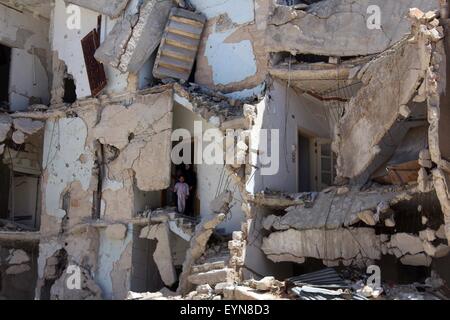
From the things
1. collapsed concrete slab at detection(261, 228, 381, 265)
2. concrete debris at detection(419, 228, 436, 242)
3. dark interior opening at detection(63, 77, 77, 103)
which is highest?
dark interior opening at detection(63, 77, 77, 103)

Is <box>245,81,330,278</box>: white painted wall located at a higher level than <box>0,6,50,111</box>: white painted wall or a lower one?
lower

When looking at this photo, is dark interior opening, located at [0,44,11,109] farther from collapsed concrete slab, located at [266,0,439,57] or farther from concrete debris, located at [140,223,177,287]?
collapsed concrete slab, located at [266,0,439,57]

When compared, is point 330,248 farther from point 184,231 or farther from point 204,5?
point 204,5

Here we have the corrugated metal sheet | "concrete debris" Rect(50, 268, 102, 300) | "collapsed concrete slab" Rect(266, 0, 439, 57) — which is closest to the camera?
"collapsed concrete slab" Rect(266, 0, 439, 57)

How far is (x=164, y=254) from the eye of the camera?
16.7 meters

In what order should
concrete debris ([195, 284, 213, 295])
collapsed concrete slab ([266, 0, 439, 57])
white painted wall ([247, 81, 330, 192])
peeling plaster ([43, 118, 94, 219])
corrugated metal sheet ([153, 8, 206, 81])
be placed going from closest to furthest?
concrete debris ([195, 284, 213, 295]) < white painted wall ([247, 81, 330, 192]) < collapsed concrete slab ([266, 0, 439, 57]) < corrugated metal sheet ([153, 8, 206, 81]) < peeling plaster ([43, 118, 94, 219])

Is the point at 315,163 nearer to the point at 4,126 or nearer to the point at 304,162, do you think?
the point at 304,162

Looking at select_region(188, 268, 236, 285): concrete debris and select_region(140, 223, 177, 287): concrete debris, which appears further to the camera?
select_region(140, 223, 177, 287): concrete debris

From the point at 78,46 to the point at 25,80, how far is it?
2510 mm

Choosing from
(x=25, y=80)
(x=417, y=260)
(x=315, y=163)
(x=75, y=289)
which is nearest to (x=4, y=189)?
(x=25, y=80)

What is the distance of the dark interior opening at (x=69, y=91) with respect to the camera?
20020mm

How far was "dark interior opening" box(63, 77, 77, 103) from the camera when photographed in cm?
2002

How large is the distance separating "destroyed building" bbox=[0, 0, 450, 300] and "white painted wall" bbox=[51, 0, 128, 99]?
5 cm

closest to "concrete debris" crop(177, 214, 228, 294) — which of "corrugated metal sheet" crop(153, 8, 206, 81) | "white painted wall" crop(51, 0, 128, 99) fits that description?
"corrugated metal sheet" crop(153, 8, 206, 81)
